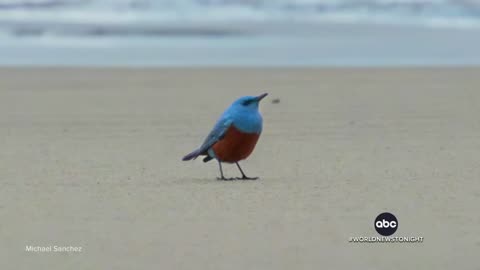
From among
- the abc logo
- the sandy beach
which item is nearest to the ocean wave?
the sandy beach

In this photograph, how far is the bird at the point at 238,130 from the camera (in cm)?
885

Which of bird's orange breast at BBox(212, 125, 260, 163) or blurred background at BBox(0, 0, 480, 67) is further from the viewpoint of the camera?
blurred background at BBox(0, 0, 480, 67)

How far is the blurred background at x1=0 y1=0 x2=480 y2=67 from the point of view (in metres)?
21.7

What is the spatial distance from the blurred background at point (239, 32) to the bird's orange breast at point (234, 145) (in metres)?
11.3

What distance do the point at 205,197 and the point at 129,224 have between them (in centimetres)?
100

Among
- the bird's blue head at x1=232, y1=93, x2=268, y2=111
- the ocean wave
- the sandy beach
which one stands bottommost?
the ocean wave

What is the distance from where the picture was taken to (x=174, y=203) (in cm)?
805

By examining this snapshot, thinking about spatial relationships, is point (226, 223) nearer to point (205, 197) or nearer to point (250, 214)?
point (250, 214)

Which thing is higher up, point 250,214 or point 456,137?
point 250,214

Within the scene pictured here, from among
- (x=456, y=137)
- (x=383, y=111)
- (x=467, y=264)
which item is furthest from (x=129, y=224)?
(x=383, y=111)

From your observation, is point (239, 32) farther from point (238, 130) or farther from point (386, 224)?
point (386, 224)

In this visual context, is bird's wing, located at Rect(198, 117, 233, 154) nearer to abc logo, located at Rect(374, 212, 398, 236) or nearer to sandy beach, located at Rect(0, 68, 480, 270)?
sandy beach, located at Rect(0, 68, 480, 270)

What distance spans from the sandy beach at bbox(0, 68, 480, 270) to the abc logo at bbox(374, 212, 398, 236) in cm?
4

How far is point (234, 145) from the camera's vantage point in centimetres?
895
